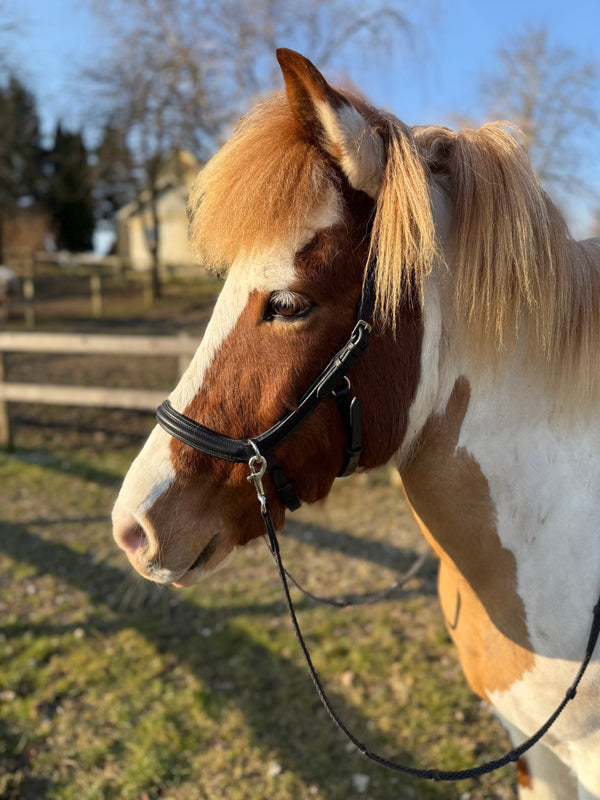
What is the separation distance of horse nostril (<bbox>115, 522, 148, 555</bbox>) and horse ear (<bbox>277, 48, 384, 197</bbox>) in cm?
96

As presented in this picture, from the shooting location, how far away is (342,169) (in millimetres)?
1258

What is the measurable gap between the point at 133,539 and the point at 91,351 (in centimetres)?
542

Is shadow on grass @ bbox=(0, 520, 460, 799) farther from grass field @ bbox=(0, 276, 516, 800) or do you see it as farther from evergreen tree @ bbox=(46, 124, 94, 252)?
evergreen tree @ bbox=(46, 124, 94, 252)

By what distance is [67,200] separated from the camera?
1446 inches

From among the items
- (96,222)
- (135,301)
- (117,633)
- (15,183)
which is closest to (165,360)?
(117,633)

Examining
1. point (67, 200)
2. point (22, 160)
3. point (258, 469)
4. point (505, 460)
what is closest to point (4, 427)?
point (258, 469)

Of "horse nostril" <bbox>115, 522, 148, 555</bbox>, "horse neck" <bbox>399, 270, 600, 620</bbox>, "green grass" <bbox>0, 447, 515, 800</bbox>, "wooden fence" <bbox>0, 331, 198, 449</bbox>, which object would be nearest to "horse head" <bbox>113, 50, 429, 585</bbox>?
"horse nostril" <bbox>115, 522, 148, 555</bbox>

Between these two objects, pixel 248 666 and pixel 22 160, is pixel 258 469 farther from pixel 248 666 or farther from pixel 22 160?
pixel 22 160

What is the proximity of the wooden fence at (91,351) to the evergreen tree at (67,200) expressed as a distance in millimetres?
32123

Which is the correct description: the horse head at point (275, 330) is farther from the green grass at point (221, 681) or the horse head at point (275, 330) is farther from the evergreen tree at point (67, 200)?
the evergreen tree at point (67, 200)

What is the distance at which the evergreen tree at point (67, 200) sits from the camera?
35.8m

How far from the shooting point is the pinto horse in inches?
49.3

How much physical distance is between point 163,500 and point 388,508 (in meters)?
4.46

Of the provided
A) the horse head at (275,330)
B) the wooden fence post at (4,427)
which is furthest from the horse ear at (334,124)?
the wooden fence post at (4,427)
